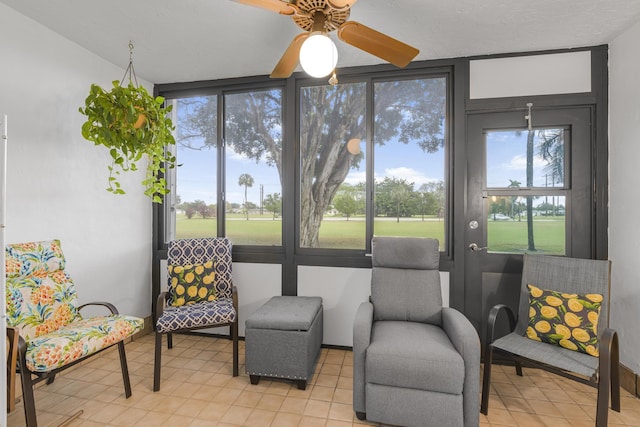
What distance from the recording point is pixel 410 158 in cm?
303

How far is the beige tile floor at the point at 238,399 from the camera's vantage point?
2.01m

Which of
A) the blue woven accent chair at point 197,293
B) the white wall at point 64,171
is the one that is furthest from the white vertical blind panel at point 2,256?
the blue woven accent chair at point 197,293

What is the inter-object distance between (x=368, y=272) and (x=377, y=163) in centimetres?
103

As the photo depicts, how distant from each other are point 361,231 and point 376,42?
1772mm

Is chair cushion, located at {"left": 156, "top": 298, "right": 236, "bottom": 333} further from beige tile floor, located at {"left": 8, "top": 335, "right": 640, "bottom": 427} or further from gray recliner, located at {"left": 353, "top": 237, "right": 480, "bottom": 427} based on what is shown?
gray recliner, located at {"left": 353, "top": 237, "right": 480, "bottom": 427}

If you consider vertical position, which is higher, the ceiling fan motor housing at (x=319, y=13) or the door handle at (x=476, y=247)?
the ceiling fan motor housing at (x=319, y=13)

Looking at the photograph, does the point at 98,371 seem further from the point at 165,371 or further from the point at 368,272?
the point at 368,272

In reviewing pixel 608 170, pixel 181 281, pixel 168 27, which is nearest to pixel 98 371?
pixel 181 281

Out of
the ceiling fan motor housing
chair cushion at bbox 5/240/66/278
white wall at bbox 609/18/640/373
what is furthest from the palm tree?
white wall at bbox 609/18/640/373

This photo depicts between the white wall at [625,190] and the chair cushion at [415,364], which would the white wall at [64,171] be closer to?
the chair cushion at [415,364]

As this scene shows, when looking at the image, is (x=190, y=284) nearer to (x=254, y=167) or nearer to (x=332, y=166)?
(x=254, y=167)

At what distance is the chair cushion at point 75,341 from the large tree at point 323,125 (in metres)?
1.65

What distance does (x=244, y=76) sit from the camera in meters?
3.26

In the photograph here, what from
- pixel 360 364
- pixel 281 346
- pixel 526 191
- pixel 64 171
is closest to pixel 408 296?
pixel 360 364
